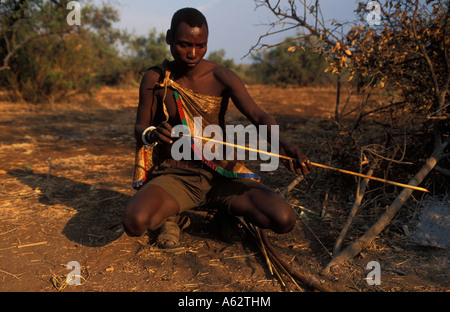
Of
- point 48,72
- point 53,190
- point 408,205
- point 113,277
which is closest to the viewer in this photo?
point 113,277

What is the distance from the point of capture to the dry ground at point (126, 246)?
2049 mm

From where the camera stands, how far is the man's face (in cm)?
229

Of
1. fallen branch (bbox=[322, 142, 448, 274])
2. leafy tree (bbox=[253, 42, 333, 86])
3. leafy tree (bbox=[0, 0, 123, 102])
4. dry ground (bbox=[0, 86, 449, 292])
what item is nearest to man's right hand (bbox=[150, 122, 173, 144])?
dry ground (bbox=[0, 86, 449, 292])

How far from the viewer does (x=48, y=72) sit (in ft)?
29.2

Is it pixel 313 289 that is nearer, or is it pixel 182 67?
pixel 313 289

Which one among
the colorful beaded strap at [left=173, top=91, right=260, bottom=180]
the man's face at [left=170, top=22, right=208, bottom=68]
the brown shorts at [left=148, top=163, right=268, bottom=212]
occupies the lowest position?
the brown shorts at [left=148, top=163, right=268, bottom=212]

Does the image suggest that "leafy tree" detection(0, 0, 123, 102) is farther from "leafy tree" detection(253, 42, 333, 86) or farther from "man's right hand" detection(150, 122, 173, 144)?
"man's right hand" detection(150, 122, 173, 144)

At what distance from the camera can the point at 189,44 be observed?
2.33m

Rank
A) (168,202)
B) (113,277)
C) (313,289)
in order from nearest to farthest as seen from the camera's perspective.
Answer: (313,289) < (113,277) < (168,202)

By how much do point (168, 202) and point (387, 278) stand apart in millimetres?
1292

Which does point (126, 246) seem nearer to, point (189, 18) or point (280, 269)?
point (280, 269)

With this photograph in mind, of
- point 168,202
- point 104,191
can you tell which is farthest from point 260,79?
point 168,202

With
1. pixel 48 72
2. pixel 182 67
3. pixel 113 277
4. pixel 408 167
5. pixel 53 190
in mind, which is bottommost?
pixel 113 277

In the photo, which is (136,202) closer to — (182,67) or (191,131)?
(191,131)
